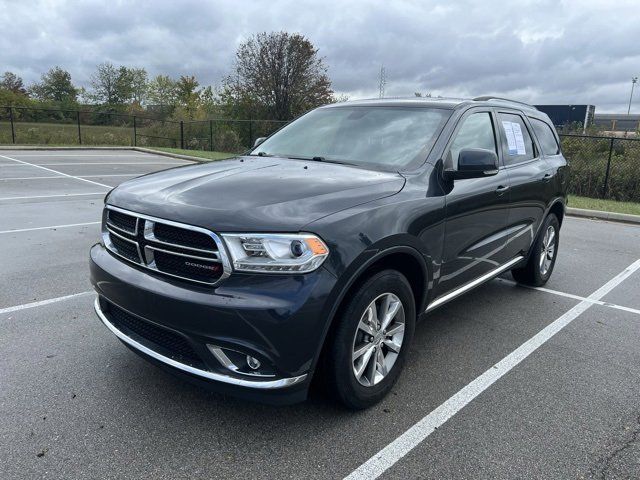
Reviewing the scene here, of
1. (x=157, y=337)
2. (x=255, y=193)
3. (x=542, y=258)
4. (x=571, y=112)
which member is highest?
(x=571, y=112)

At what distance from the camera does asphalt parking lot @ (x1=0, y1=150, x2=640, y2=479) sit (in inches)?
102

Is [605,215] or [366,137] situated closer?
[366,137]

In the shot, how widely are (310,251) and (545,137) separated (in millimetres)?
4157

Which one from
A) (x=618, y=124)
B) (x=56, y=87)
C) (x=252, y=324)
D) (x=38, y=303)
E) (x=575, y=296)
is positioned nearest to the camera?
(x=252, y=324)

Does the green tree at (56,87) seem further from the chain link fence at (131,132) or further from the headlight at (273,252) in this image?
the headlight at (273,252)

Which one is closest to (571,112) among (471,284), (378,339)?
(471,284)

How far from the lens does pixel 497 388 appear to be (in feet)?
11.1

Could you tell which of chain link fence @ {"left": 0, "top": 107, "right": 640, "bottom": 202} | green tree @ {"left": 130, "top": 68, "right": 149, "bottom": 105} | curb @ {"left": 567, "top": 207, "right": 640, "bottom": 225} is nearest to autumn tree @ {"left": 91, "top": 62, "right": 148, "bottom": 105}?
green tree @ {"left": 130, "top": 68, "right": 149, "bottom": 105}

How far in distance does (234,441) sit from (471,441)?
51.2 inches

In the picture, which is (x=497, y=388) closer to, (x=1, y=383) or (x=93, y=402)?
(x=93, y=402)

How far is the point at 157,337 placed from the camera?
9.10ft

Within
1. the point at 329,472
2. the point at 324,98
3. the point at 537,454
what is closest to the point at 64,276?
the point at 329,472

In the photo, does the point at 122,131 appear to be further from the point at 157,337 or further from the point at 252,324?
the point at 252,324

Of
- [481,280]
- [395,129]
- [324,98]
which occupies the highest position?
[324,98]
